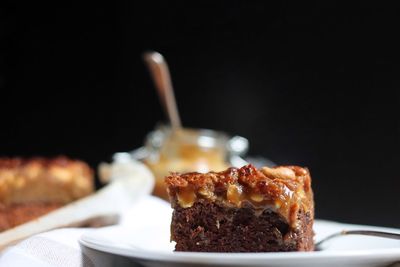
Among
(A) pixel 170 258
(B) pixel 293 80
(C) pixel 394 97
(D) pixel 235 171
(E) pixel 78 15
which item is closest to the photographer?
(A) pixel 170 258

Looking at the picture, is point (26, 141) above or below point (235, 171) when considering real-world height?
above

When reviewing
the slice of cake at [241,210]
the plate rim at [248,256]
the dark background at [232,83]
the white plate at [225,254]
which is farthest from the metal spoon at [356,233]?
the dark background at [232,83]

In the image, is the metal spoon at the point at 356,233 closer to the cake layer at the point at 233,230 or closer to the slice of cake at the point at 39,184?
the cake layer at the point at 233,230

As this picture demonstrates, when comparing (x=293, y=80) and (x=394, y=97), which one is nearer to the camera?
(x=394, y=97)

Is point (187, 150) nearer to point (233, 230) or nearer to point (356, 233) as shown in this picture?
point (356, 233)

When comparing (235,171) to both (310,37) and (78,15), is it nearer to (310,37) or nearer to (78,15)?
(310,37)

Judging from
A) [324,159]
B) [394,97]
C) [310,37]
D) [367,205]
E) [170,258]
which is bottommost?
[170,258]

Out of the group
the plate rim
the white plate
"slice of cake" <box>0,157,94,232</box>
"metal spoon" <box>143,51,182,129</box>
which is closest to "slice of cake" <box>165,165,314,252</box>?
the white plate

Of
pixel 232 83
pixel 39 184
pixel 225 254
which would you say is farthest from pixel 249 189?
pixel 232 83

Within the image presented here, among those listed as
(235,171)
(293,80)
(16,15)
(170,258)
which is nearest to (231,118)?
(293,80)

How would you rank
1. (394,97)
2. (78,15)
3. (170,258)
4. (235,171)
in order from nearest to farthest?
(170,258)
(235,171)
(394,97)
(78,15)
